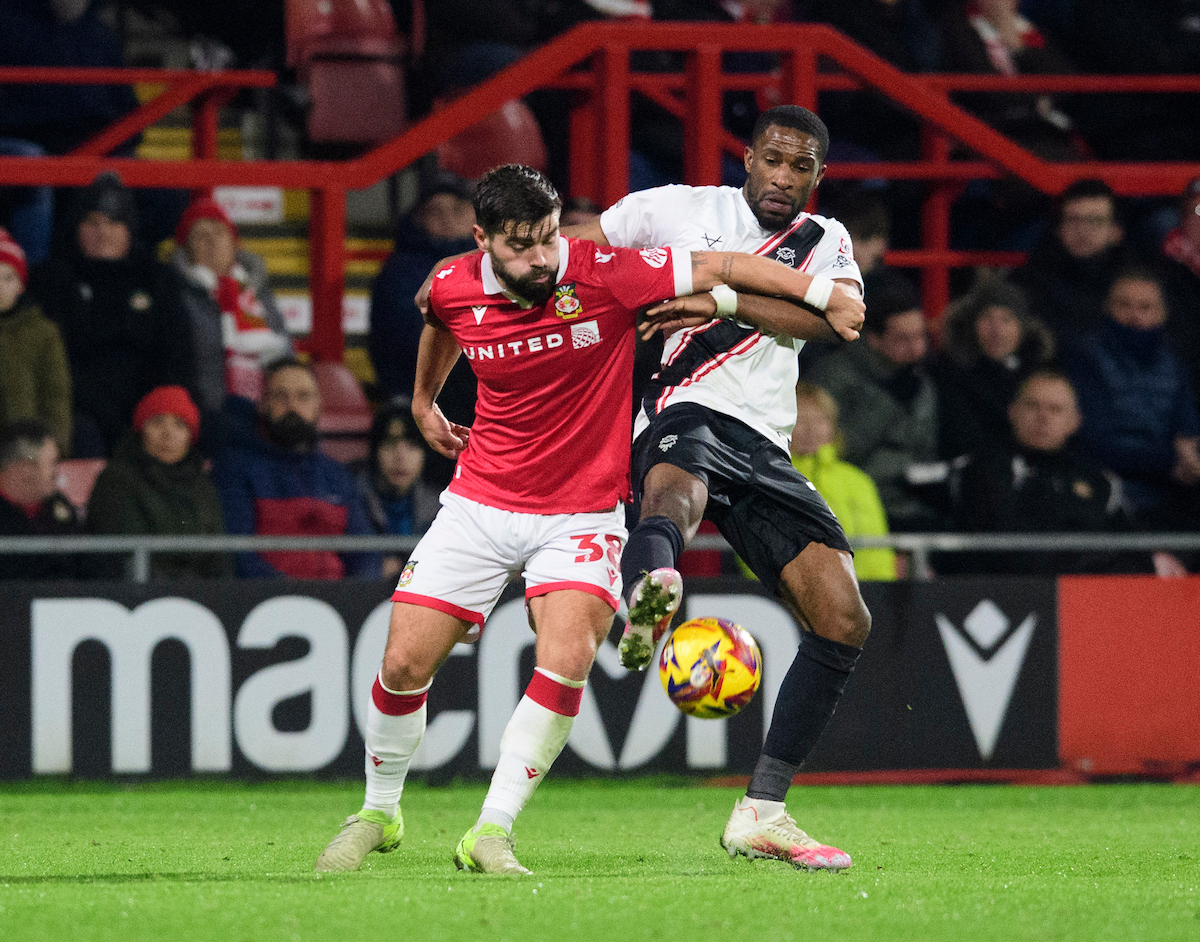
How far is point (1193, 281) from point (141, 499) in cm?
558

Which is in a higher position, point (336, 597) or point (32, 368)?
point (32, 368)

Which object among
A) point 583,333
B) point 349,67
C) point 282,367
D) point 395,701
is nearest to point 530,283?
point 583,333

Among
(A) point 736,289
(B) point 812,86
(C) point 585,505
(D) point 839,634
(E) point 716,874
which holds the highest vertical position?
(B) point 812,86

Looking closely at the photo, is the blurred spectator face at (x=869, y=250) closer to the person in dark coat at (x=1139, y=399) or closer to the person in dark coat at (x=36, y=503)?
the person in dark coat at (x=1139, y=399)

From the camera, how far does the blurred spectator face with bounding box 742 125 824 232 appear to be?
231 inches

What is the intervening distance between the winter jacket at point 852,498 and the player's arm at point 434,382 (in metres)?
3.37

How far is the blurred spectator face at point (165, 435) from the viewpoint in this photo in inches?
342

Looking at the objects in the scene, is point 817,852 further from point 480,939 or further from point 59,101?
point 59,101

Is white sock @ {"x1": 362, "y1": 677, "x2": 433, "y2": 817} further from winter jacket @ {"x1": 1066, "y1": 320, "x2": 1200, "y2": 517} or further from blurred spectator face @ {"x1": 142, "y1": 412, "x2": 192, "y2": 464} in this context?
winter jacket @ {"x1": 1066, "y1": 320, "x2": 1200, "y2": 517}

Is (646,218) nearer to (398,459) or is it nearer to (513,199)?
(513,199)

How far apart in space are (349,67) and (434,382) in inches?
255

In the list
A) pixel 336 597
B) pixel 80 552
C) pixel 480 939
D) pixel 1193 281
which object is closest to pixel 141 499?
pixel 80 552

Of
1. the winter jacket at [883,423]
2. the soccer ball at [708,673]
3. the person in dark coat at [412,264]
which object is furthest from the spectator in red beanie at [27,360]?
the soccer ball at [708,673]

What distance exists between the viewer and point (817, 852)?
19.2ft
